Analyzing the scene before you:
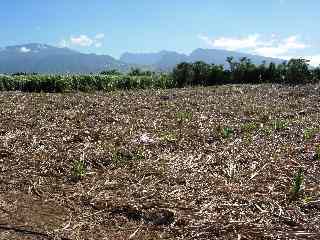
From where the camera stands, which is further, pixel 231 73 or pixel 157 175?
pixel 231 73

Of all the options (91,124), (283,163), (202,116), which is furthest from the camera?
(202,116)

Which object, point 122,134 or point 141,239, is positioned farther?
point 122,134

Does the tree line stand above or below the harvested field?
above

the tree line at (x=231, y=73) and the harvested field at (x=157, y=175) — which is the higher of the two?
the tree line at (x=231, y=73)

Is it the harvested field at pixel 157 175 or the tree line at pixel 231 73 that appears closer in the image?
the harvested field at pixel 157 175

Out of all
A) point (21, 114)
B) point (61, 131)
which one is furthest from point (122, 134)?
point (21, 114)

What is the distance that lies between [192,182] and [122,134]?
14.7 ft

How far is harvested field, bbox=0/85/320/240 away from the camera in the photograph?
307 inches

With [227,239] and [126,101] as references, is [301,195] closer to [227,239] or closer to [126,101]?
[227,239]

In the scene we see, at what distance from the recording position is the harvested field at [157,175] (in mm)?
7809

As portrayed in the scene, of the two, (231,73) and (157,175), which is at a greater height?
(231,73)

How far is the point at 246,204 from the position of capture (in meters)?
8.43

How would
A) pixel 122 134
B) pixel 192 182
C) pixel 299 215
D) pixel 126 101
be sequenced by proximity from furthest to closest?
pixel 126 101 → pixel 122 134 → pixel 192 182 → pixel 299 215

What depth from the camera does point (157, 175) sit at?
1018 cm
